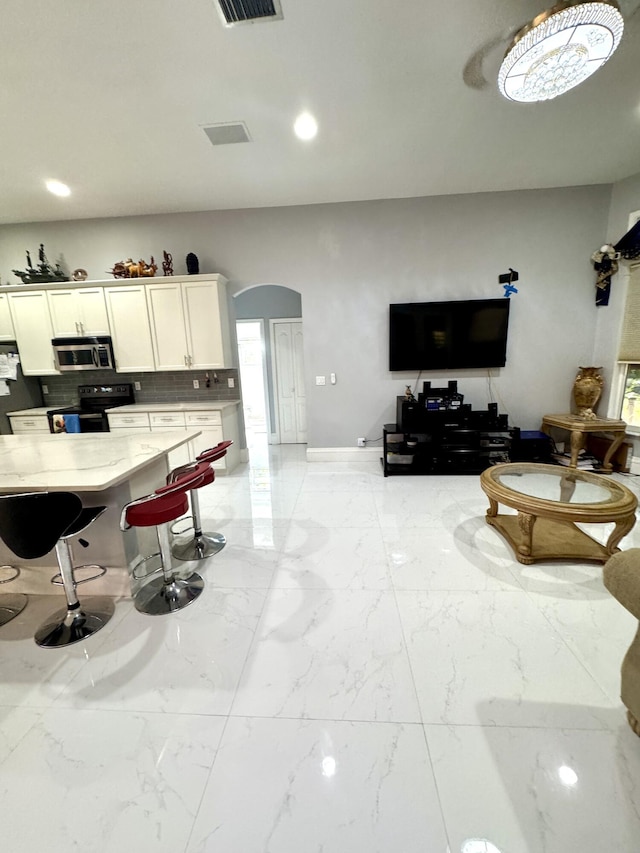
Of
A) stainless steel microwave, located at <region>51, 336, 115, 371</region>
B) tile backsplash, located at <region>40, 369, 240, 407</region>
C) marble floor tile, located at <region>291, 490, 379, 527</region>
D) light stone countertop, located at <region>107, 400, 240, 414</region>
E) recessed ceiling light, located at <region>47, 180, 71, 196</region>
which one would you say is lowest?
marble floor tile, located at <region>291, 490, 379, 527</region>

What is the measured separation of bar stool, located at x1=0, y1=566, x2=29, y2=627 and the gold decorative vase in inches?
209

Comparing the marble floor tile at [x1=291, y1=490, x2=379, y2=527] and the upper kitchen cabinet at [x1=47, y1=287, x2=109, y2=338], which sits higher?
the upper kitchen cabinet at [x1=47, y1=287, x2=109, y2=338]

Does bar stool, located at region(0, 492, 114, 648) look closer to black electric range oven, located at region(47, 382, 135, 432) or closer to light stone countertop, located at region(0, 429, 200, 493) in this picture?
light stone countertop, located at region(0, 429, 200, 493)

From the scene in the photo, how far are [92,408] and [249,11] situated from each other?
4039 mm

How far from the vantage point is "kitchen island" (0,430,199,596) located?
167 centimetres

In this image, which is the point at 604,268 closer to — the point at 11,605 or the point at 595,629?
the point at 595,629

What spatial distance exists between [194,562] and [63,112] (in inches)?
131

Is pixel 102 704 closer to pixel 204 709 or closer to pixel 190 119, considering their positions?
pixel 204 709

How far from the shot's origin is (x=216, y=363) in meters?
4.02

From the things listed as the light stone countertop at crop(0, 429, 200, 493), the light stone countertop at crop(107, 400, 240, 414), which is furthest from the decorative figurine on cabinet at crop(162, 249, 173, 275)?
the light stone countertop at crop(0, 429, 200, 493)

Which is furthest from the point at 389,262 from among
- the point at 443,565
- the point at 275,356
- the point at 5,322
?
the point at 5,322

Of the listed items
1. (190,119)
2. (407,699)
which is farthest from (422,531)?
(190,119)

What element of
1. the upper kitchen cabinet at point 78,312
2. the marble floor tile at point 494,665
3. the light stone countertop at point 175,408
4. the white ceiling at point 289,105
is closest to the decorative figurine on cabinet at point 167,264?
the white ceiling at point 289,105

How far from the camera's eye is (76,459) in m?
1.94
